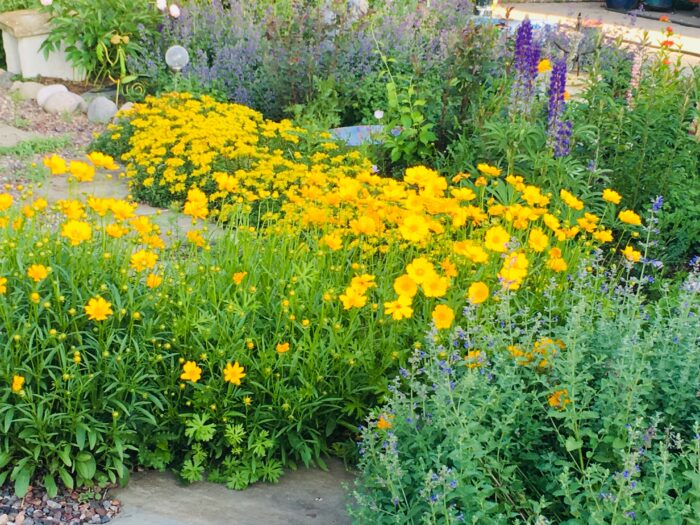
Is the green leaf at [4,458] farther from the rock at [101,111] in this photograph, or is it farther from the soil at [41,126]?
the rock at [101,111]

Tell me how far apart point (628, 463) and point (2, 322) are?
6.75ft

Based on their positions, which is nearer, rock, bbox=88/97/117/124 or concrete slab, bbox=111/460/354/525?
concrete slab, bbox=111/460/354/525

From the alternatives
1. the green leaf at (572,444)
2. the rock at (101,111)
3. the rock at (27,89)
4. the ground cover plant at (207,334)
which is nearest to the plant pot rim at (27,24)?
the rock at (27,89)

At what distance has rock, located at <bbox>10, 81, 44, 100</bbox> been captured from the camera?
7.82 meters

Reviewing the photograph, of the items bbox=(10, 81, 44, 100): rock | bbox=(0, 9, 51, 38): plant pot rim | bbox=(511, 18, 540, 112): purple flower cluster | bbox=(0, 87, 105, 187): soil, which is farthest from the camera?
bbox=(0, 9, 51, 38): plant pot rim

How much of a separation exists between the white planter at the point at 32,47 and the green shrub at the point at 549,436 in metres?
6.64

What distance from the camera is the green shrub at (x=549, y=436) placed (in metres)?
2.16

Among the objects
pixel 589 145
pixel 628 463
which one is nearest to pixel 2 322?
pixel 628 463

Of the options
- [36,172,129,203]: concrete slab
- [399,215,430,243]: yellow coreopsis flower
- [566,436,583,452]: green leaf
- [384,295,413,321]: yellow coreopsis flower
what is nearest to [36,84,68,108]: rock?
[36,172,129,203]: concrete slab

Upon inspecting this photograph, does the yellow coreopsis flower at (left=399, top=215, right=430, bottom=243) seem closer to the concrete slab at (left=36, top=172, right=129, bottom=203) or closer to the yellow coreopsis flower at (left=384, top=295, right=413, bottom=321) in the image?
the yellow coreopsis flower at (left=384, top=295, right=413, bottom=321)

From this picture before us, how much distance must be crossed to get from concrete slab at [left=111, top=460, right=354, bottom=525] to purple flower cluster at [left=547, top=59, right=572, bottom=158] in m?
2.39

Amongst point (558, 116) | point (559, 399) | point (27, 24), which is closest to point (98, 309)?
point (559, 399)

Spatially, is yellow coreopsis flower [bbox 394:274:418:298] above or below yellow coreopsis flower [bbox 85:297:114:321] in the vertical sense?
below

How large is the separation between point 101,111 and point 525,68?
13.2 feet
